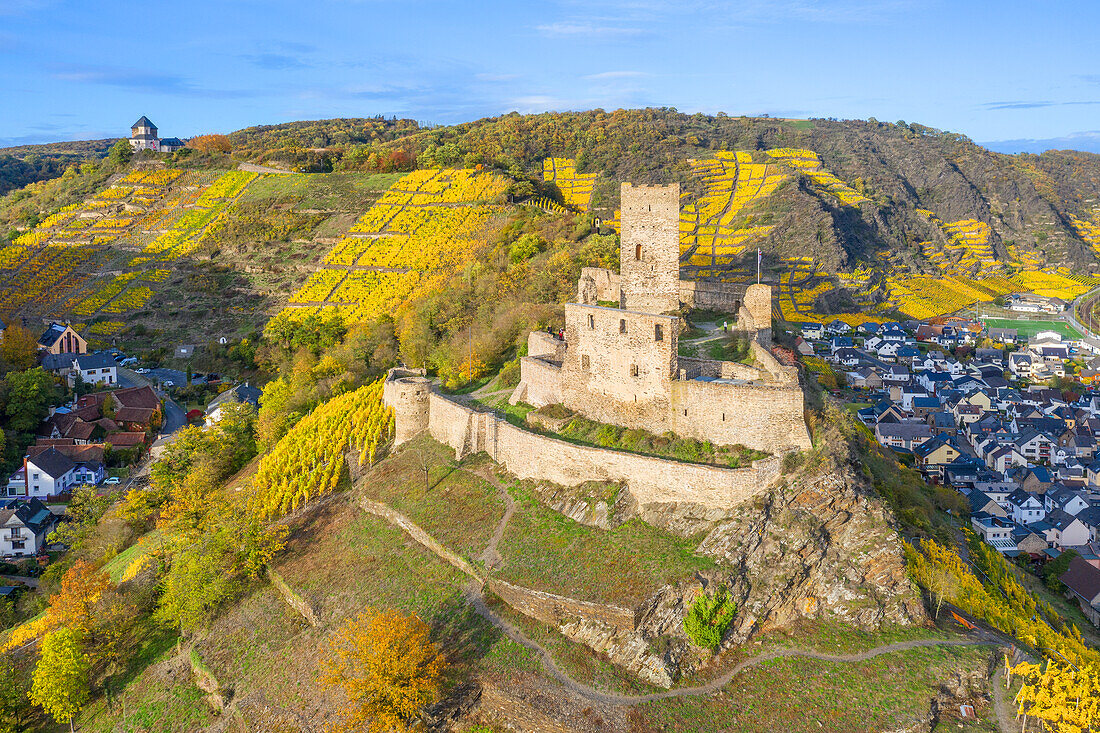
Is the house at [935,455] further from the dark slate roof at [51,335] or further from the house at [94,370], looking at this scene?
the dark slate roof at [51,335]

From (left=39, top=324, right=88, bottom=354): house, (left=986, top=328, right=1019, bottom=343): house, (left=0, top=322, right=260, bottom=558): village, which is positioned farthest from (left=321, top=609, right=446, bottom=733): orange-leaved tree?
(left=986, top=328, right=1019, bottom=343): house

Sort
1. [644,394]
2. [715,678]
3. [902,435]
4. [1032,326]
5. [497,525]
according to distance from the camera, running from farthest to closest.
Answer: [1032,326]
[902,435]
[497,525]
[644,394]
[715,678]

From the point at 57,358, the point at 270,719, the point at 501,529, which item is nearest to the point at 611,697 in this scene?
the point at 501,529

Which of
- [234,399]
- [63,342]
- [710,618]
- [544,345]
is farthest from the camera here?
[63,342]

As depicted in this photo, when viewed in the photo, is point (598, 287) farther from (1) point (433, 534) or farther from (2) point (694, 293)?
(1) point (433, 534)

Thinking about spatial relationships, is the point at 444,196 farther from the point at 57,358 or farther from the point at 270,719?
the point at 270,719

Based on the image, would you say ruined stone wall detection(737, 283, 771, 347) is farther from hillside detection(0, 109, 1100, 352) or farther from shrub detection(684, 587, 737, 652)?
hillside detection(0, 109, 1100, 352)

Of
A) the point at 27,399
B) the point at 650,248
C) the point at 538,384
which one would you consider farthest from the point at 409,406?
the point at 27,399
